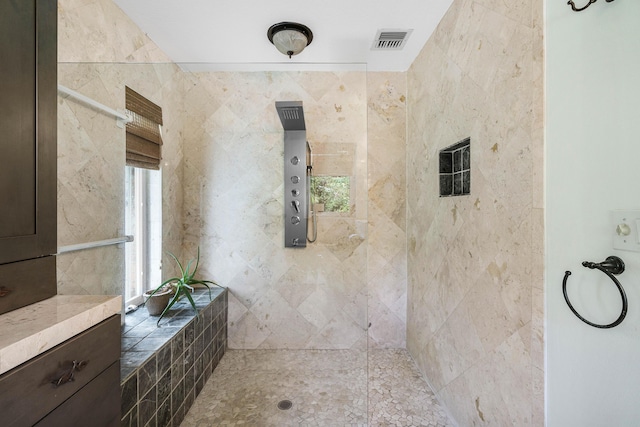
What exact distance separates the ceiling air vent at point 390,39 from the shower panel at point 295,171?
69 centimetres

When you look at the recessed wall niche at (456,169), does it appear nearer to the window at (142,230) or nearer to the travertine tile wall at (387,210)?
the travertine tile wall at (387,210)

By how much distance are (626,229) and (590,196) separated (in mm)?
129

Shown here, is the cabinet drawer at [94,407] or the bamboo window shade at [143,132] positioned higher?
the bamboo window shade at [143,132]

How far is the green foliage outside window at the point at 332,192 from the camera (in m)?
1.75

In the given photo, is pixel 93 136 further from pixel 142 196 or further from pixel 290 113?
pixel 290 113

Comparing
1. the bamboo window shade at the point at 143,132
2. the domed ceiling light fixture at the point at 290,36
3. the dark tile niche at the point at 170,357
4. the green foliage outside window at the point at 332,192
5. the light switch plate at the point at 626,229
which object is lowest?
the dark tile niche at the point at 170,357

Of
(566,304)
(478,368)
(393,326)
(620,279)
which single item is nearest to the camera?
(620,279)

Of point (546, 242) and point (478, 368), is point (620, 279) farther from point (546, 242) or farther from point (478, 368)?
point (478, 368)

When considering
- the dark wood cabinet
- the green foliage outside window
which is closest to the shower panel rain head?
the green foliage outside window

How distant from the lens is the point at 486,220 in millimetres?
1210

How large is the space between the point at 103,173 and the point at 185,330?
3.23 feet

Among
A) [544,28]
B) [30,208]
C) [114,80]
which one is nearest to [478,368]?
[544,28]

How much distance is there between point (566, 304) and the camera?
0.84m

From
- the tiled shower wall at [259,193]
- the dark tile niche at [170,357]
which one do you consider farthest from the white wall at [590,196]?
the dark tile niche at [170,357]
